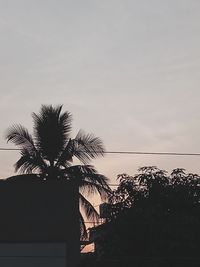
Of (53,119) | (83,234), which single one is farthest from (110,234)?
(53,119)

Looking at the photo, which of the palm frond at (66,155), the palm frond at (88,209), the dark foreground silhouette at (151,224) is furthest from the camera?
the palm frond at (66,155)

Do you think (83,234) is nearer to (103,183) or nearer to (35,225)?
(103,183)

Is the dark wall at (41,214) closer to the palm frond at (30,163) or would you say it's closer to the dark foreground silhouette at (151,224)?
the dark foreground silhouette at (151,224)

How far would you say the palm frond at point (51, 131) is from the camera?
2809 centimetres

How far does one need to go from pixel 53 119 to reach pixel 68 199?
21.7ft

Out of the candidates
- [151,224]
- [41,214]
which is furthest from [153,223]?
[41,214]

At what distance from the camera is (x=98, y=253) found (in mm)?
21938

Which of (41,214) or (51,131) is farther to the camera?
(51,131)

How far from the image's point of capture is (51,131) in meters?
28.2

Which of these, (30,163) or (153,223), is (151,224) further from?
(30,163)

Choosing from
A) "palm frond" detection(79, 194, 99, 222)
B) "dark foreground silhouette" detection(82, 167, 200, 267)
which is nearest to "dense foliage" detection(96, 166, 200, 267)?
"dark foreground silhouette" detection(82, 167, 200, 267)

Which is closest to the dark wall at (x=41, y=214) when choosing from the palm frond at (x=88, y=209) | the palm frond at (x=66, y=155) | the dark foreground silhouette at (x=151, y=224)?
the dark foreground silhouette at (x=151, y=224)

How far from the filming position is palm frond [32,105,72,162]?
28094 millimetres

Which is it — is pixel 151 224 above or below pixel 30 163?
below
